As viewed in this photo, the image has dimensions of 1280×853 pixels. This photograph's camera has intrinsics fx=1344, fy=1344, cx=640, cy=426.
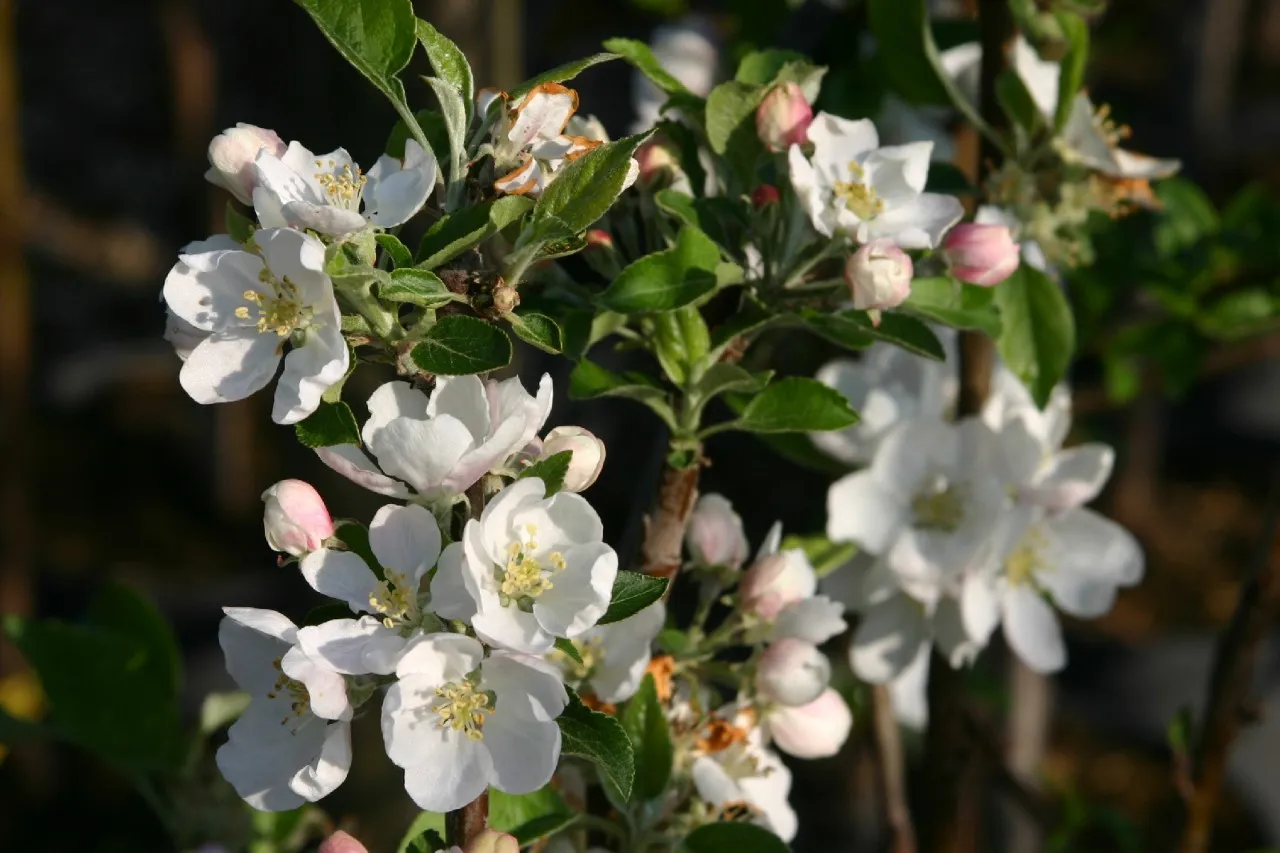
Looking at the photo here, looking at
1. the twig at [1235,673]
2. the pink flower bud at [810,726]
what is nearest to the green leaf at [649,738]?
the pink flower bud at [810,726]

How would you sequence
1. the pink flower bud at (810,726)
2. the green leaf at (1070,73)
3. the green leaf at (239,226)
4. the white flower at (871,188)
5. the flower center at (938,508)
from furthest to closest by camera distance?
the flower center at (938,508) < the green leaf at (1070,73) < the pink flower bud at (810,726) < the white flower at (871,188) < the green leaf at (239,226)

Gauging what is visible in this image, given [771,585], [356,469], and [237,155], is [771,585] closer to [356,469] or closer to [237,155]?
[356,469]

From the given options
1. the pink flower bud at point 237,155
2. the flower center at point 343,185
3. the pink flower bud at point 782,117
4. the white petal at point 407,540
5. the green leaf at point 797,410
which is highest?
the pink flower bud at point 237,155

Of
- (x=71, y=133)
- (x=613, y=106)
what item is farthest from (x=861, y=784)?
(x=71, y=133)

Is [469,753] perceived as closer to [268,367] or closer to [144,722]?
[268,367]

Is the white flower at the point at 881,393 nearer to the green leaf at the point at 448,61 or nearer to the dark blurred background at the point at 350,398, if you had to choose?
the dark blurred background at the point at 350,398

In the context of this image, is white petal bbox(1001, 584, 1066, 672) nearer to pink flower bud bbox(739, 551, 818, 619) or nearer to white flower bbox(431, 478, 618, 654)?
pink flower bud bbox(739, 551, 818, 619)
